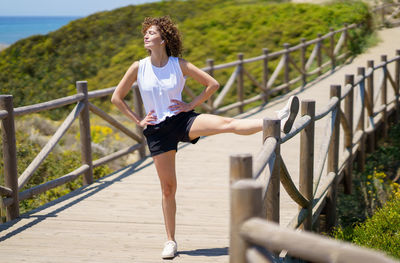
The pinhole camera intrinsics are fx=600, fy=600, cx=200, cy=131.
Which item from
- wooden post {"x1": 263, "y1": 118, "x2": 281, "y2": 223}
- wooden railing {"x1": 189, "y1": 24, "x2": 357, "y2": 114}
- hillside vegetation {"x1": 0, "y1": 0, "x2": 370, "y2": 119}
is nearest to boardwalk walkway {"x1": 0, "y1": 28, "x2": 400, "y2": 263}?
wooden post {"x1": 263, "y1": 118, "x2": 281, "y2": 223}

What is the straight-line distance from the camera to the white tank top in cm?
394

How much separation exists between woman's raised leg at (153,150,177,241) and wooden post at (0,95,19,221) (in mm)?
1637

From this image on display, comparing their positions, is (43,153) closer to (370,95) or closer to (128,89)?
(128,89)

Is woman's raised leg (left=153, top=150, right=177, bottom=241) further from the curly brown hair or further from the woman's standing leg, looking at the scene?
the curly brown hair

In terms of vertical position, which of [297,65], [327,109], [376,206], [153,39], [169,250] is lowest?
[376,206]

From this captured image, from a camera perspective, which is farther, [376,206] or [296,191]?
[376,206]

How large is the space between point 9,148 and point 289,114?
8.09 feet

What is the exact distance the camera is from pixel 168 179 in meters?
3.99

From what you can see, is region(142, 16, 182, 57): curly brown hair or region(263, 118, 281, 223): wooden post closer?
region(263, 118, 281, 223): wooden post

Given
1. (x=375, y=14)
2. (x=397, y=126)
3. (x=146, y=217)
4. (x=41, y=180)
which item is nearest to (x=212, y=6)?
(x=375, y=14)

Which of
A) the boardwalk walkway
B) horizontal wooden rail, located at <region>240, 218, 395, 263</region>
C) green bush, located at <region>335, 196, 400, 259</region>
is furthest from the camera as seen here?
green bush, located at <region>335, 196, 400, 259</region>

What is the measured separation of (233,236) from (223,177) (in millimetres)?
4569

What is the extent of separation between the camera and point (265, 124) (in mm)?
3523

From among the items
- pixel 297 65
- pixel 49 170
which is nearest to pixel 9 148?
pixel 49 170
